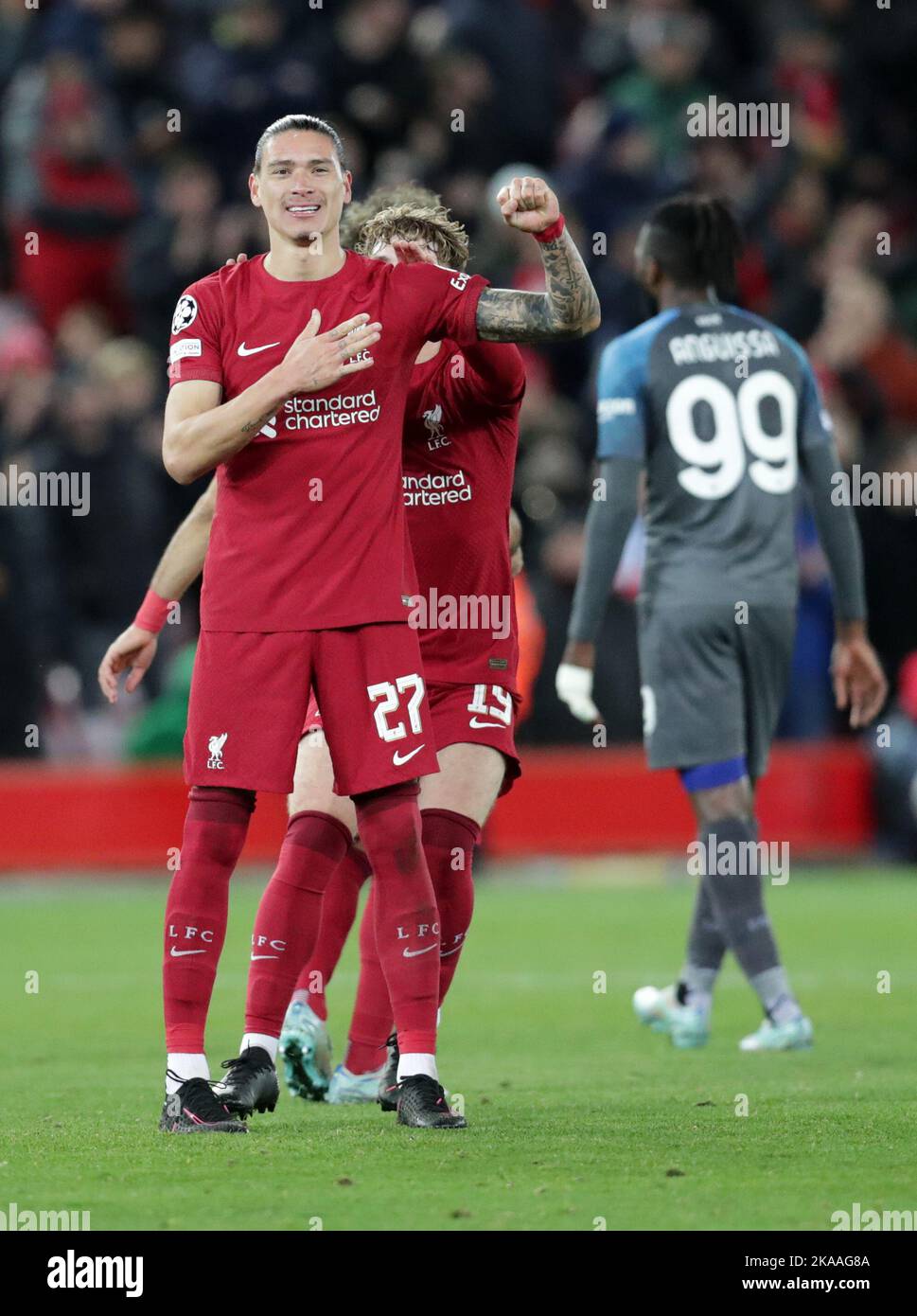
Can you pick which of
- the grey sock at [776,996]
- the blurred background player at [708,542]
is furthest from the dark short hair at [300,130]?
the grey sock at [776,996]

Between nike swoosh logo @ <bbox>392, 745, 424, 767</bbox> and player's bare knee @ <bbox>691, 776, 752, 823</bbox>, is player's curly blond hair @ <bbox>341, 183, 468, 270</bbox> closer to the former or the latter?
nike swoosh logo @ <bbox>392, 745, 424, 767</bbox>

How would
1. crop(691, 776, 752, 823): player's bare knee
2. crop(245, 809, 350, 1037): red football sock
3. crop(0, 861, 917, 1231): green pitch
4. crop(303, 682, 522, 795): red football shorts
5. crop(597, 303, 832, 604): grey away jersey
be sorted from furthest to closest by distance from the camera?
crop(597, 303, 832, 604): grey away jersey → crop(691, 776, 752, 823): player's bare knee → crop(303, 682, 522, 795): red football shorts → crop(245, 809, 350, 1037): red football sock → crop(0, 861, 917, 1231): green pitch

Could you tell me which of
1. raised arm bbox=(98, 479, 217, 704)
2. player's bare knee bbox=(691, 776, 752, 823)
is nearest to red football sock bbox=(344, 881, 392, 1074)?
raised arm bbox=(98, 479, 217, 704)

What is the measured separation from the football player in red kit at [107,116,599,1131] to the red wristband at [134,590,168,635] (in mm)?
529

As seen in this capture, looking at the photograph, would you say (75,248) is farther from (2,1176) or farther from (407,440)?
(2,1176)

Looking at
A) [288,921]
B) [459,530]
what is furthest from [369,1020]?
[459,530]

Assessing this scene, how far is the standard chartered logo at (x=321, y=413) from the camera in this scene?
5.54 metres

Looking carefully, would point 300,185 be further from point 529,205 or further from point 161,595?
point 161,595

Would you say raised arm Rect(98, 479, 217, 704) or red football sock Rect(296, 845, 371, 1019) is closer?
raised arm Rect(98, 479, 217, 704)

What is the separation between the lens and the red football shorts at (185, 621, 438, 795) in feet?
18.0

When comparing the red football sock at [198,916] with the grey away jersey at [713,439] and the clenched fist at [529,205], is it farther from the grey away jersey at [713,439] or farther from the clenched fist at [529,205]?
the grey away jersey at [713,439]

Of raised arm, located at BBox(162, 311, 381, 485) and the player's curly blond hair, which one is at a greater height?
the player's curly blond hair

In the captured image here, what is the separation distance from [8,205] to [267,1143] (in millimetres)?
12508

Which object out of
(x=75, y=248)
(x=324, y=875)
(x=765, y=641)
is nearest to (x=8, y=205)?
(x=75, y=248)
